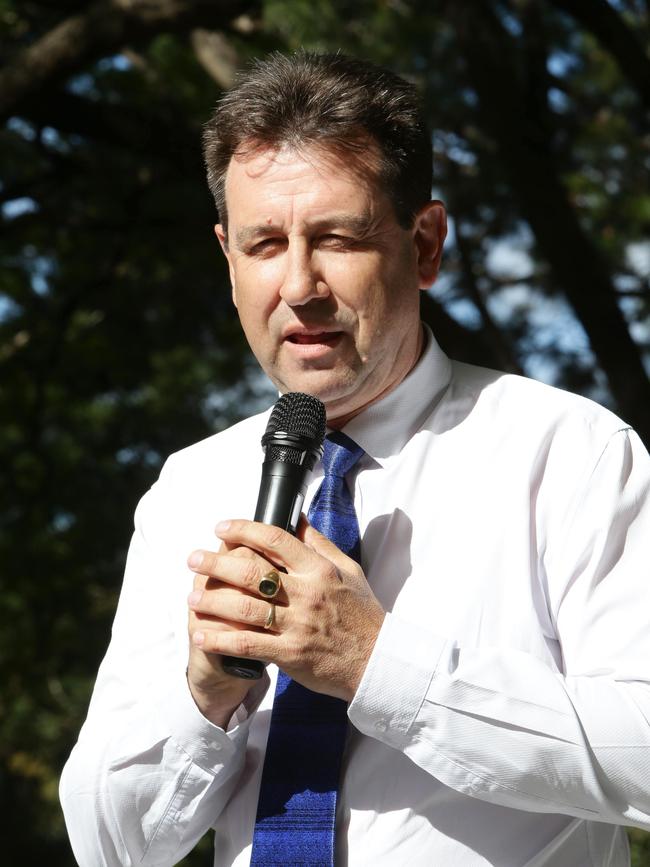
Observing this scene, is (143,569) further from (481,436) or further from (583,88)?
(583,88)

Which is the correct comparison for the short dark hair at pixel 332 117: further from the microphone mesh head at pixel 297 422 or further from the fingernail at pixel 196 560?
the fingernail at pixel 196 560

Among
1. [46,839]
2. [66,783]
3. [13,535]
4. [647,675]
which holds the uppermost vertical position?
[647,675]

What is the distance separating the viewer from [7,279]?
816 centimetres

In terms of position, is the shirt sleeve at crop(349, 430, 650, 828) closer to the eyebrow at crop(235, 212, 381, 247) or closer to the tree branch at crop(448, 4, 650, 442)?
the eyebrow at crop(235, 212, 381, 247)

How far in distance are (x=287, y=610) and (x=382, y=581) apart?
15.3 inches

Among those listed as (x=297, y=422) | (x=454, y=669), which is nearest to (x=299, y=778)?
A: (x=454, y=669)

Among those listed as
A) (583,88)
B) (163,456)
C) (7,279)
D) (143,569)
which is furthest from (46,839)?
(143,569)

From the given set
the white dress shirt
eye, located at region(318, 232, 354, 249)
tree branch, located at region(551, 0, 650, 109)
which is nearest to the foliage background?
tree branch, located at region(551, 0, 650, 109)

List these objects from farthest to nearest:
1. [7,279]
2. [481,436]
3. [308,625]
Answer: [7,279]
[481,436]
[308,625]

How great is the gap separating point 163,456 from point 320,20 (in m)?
3.79

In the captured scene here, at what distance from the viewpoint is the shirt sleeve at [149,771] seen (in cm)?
176

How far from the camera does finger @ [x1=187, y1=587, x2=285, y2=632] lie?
4.98 feet

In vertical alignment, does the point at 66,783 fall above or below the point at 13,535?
above

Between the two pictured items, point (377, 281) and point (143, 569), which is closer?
point (377, 281)
